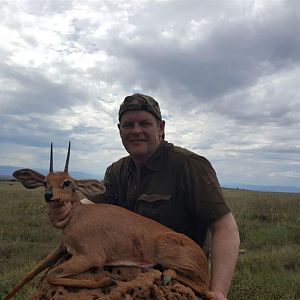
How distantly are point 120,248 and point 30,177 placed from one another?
1.22 metres

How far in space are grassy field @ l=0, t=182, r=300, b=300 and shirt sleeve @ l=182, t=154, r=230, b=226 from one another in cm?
268

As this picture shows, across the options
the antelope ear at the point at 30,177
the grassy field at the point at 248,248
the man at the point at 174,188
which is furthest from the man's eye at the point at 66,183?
the grassy field at the point at 248,248

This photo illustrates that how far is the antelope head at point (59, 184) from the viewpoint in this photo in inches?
169

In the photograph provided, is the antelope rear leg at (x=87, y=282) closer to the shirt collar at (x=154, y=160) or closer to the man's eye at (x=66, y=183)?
Result: the man's eye at (x=66, y=183)

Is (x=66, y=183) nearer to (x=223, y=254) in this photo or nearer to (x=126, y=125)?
(x=126, y=125)

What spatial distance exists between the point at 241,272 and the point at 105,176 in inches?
166

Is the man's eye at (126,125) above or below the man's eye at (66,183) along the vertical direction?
→ above

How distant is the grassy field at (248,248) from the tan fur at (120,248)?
3294mm

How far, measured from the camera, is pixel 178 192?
5.26 meters

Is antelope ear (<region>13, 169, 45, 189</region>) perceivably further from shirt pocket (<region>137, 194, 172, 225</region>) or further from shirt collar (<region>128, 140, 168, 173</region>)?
shirt collar (<region>128, 140, 168, 173</region>)

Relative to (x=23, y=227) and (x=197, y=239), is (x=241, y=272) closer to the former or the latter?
(x=197, y=239)

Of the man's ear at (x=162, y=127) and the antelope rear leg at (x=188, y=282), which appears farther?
the man's ear at (x=162, y=127)

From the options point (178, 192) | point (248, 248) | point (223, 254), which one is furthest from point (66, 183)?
point (248, 248)

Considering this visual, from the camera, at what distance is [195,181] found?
5102mm
